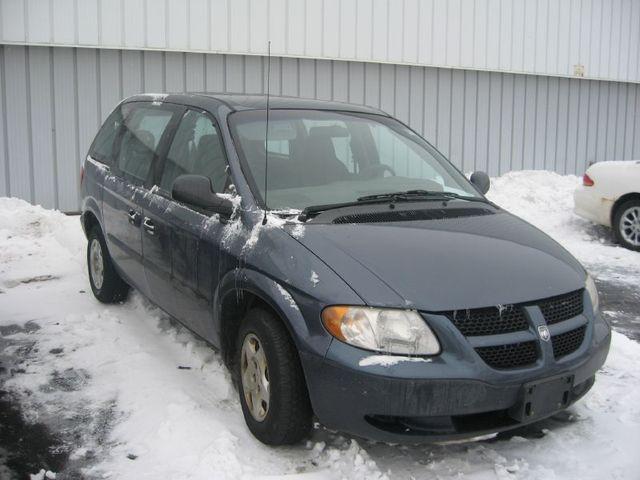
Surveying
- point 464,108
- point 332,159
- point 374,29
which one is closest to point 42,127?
point 374,29

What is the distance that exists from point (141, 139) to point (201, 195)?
1.68 m

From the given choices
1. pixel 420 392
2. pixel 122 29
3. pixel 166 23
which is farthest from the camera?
pixel 166 23

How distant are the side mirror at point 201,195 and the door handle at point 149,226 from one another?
2.64 feet

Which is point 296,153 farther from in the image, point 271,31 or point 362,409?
point 271,31

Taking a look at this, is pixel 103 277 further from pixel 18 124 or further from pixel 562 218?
pixel 562 218

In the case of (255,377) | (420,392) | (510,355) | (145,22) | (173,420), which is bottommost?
(173,420)

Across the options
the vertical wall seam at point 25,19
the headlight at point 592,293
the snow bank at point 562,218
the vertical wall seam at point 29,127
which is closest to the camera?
the headlight at point 592,293

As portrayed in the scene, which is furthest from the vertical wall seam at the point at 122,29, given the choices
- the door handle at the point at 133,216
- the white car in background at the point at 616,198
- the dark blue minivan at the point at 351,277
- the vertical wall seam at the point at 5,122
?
the white car in background at the point at 616,198

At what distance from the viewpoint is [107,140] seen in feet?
19.5

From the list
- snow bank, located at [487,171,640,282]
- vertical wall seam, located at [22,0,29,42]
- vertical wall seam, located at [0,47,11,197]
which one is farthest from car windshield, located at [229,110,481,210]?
vertical wall seam, located at [0,47,11,197]

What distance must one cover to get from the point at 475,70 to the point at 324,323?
10.1 m

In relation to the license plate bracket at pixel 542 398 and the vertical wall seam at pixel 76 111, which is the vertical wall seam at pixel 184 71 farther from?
the license plate bracket at pixel 542 398

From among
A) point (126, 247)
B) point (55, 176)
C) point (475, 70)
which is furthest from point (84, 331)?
point (475, 70)

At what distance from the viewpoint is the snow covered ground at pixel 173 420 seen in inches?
132
